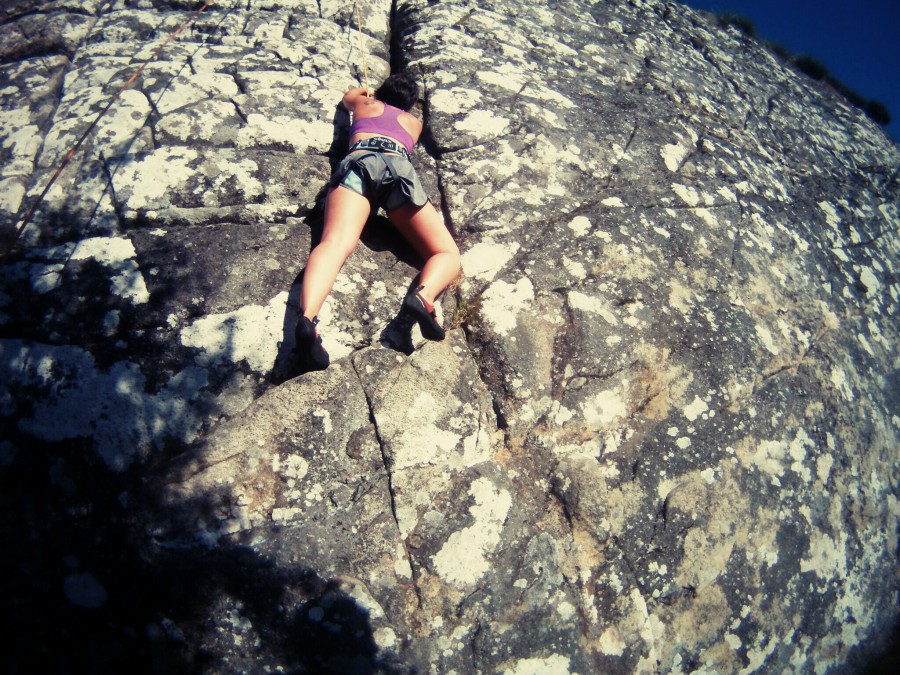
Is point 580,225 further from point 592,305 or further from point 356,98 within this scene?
point 356,98

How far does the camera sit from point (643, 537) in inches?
69.4

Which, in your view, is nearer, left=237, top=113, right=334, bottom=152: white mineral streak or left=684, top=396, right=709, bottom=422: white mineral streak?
left=684, top=396, right=709, bottom=422: white mineral streak

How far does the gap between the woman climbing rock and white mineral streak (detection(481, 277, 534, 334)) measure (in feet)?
0.61

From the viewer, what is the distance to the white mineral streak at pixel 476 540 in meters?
1.59

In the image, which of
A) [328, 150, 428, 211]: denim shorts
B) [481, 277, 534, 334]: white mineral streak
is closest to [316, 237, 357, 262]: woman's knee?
[328, 150, 428, 211]: denim shorts

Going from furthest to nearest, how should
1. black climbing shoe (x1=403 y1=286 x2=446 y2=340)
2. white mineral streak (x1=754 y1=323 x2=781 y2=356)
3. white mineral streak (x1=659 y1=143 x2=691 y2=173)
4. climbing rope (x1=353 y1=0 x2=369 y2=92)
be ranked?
climbing rope (x1=353 y1=0 x2=369 y2=92) → white mineral streak (x1=659 y1=143 x2=691 y2=173) → white mineral streak (x1=754 y1=323 x2=781 y2=356) → black climbing shoe (x1=403 y1=286 x2=446 y2=340)

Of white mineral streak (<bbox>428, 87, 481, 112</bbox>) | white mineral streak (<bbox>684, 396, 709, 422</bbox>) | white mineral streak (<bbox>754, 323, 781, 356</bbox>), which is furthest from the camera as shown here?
white mineral streak (<bbox>428, 87, 481, 112</bbox>)

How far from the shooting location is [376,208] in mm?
2174

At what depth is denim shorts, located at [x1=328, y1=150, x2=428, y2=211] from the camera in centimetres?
205

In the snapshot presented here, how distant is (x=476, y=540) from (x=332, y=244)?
Result: 1.23 meters

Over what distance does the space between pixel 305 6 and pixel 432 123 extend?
1526 millimetres

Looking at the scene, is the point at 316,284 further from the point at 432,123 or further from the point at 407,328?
the point at 432,123

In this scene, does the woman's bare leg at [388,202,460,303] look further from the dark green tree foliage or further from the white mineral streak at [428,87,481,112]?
the dark green tree foliage

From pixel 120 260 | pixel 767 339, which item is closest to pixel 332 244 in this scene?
pixel 120 260
